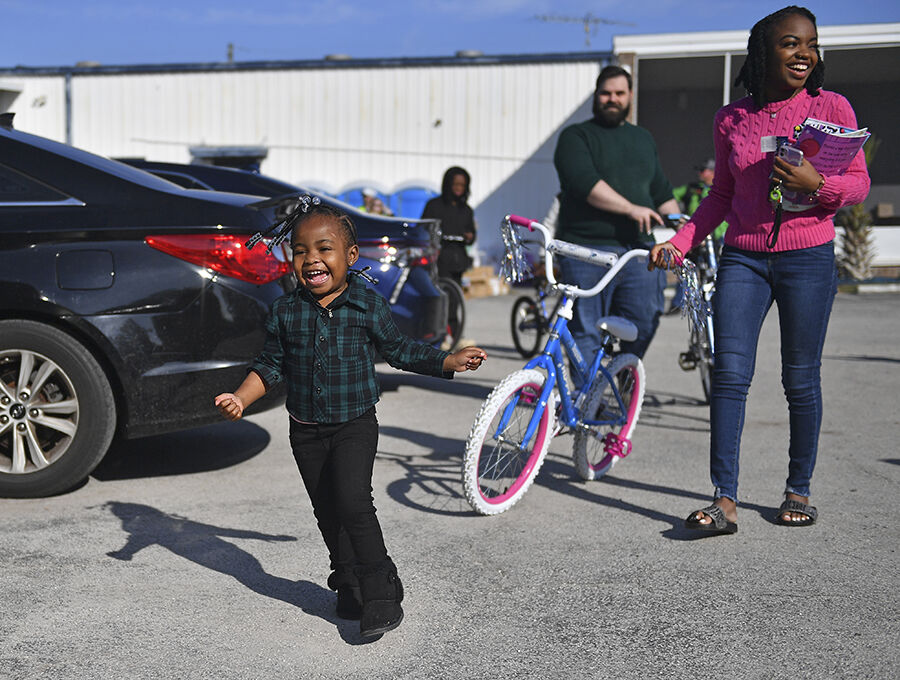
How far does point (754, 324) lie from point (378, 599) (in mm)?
2112

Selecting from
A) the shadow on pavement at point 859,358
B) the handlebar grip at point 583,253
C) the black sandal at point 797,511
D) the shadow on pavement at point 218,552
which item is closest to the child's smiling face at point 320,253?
the shadow on pavement at point 218,552

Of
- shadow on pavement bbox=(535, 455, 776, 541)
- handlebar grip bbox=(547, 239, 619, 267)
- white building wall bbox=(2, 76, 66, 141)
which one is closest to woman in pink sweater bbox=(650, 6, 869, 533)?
shadow on pavement bbox=(535, 455, 776, 541)

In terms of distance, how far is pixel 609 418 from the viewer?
5367mm

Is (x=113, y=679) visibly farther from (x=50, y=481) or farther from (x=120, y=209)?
(x=120, y=209)

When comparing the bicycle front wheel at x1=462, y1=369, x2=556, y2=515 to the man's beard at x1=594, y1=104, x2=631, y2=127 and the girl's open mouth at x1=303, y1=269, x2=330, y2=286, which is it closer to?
the girl's open mouth at x1=303, y1=269, x2=330, y2=286

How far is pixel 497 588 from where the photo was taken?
373 centimetres

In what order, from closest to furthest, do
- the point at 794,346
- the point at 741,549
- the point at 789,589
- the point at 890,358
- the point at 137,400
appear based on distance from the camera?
the point at 789,589 < the point at 741,549 < the point at 794,346 < the point at 137,400 < the point at 890,358

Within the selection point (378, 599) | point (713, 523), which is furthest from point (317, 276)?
point (713, 523)

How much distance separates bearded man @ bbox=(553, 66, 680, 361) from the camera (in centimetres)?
567

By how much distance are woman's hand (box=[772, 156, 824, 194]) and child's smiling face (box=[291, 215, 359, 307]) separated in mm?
1816

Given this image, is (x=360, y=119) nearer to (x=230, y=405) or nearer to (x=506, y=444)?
(x=506, y=444)

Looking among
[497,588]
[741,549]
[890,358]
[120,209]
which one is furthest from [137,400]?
[890,358]

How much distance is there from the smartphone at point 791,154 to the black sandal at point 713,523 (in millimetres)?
1392

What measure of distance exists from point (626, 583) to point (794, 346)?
1367 millimetres
